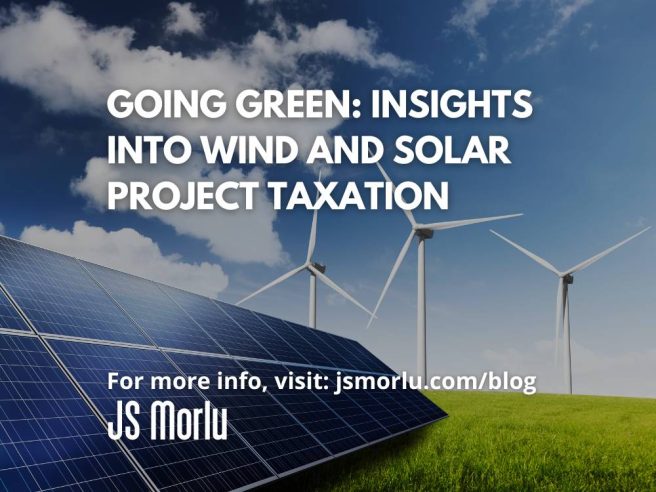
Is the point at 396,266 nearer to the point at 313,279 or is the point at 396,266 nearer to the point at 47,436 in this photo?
the point at 313,279

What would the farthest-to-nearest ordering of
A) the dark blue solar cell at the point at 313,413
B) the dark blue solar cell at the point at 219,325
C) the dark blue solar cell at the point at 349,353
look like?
the dark blue solar cell at the point at 349,353 → the dark blue solar cell at the point at 219,325 → the dark blue solar cell at the point at 313,413

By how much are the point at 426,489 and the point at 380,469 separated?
1.70 metres

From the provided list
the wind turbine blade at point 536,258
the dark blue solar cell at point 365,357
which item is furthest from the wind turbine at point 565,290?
the dark blue solar cell at point 365,357

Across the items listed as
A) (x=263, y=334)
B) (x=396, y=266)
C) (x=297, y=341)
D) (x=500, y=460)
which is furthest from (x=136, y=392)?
(x=396, y=266)

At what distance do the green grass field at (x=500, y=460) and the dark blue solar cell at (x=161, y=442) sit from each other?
2.07 metres

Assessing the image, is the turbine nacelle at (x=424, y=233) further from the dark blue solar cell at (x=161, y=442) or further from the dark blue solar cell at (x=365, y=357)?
the dark blue solar cell at (x=161, y=442)

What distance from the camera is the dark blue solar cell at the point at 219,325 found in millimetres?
16500

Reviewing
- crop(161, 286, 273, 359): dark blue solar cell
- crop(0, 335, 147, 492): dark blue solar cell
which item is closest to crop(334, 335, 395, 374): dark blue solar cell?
crop(161, 286, 273, 359): dark blue solar cell

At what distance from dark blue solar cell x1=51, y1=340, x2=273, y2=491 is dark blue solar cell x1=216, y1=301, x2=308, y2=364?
6.32m

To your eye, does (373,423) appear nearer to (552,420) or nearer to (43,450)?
(43,450)

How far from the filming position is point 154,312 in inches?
603

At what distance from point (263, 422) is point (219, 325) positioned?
5.50 meters

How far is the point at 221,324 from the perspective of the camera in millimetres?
17953

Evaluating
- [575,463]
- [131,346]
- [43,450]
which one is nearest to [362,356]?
[575,463]
